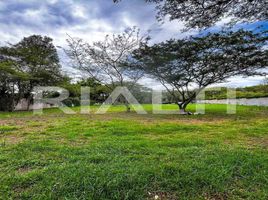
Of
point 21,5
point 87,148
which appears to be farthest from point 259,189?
point 21,5

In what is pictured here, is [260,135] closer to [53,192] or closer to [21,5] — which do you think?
[53,192]

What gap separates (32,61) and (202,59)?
1145 cm

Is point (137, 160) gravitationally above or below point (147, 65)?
below

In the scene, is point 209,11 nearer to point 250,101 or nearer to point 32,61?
point 32,61

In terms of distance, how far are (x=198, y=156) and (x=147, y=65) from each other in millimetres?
9743

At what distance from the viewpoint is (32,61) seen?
1540cm

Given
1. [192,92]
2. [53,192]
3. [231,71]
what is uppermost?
[231,71]

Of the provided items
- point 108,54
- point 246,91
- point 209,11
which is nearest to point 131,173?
point 209,11

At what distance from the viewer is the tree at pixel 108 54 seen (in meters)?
12.7

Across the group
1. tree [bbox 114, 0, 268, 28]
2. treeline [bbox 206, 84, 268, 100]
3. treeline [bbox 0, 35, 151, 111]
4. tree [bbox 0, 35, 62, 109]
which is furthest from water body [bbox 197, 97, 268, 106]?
tree [bbox 114, 0, 268, 28]

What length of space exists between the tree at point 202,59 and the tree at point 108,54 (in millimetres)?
932

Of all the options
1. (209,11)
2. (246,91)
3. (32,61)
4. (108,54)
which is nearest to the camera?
(209,11)

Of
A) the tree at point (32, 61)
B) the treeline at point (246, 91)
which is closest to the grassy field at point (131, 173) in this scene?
the tree at point (32, 61)

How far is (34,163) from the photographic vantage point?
8.73ft
